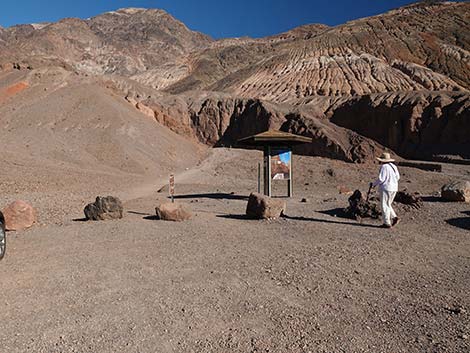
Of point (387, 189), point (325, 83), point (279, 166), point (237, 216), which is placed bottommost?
point (237, 216)

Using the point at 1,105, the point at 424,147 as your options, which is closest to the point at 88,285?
the point at 1,105

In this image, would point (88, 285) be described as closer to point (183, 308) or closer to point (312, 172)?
point (183, 308)

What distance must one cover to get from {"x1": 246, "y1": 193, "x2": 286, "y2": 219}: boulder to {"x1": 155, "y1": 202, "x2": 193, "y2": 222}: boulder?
150cm

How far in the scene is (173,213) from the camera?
979 cm

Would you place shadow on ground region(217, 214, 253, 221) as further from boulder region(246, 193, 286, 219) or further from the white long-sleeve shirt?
the white long-sleeve shirt

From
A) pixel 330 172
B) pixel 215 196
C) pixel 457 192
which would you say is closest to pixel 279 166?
pixel 215 196

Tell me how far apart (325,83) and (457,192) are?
180 feet

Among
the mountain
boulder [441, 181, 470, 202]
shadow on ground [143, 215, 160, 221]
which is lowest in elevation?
shadow on ground [143, 215, 160, 221]

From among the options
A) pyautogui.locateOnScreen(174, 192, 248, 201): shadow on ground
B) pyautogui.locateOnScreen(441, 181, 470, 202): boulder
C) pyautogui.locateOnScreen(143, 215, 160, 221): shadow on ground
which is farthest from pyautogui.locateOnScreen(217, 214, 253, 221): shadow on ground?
pyautogui.locateOnScreen(441, 181, 470, 202): boulder

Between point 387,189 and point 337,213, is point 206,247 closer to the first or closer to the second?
point 387,189

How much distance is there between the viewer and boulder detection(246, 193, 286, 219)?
392 inches

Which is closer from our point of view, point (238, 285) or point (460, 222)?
point (238, 285)

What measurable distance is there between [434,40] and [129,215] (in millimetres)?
92001

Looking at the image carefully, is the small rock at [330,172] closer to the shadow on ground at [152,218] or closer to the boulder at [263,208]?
the boulder at [263,208]
